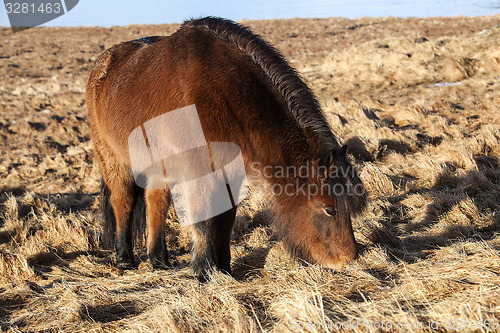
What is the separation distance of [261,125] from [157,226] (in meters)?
1.84

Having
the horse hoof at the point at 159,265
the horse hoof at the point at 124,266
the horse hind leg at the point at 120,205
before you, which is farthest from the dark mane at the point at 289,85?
the horse hoof at the point at 124,266

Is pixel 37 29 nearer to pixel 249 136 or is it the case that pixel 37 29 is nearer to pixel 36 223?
pixel 36 223

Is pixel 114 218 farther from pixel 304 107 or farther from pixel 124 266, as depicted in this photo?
pixel 304 107

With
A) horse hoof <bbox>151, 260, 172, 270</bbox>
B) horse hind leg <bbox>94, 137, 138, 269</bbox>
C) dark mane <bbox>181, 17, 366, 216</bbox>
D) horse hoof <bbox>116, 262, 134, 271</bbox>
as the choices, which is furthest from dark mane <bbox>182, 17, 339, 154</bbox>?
horse hoof <bbox>116, 262, 134, 271</bbox>

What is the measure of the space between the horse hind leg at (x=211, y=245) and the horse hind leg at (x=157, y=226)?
75 centimetres

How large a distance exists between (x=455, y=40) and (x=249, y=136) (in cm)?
1511

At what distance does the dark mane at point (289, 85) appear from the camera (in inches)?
128

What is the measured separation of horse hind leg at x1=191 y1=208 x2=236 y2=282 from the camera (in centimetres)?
360

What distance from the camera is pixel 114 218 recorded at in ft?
16.1

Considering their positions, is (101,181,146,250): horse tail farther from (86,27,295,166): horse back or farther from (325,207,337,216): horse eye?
(325,207,337,216): horse eye

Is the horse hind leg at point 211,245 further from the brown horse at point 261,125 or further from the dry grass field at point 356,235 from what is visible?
the dry grass field at point 356,235

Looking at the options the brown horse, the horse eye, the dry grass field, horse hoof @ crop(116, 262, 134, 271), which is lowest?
horse hoof @ crop(116, 262, 134, 271)

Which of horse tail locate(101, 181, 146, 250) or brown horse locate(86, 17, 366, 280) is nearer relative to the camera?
brown horse locate(86, 17, 366, 280)

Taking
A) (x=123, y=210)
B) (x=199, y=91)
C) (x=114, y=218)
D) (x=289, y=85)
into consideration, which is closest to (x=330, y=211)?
(x=289, y=85)
